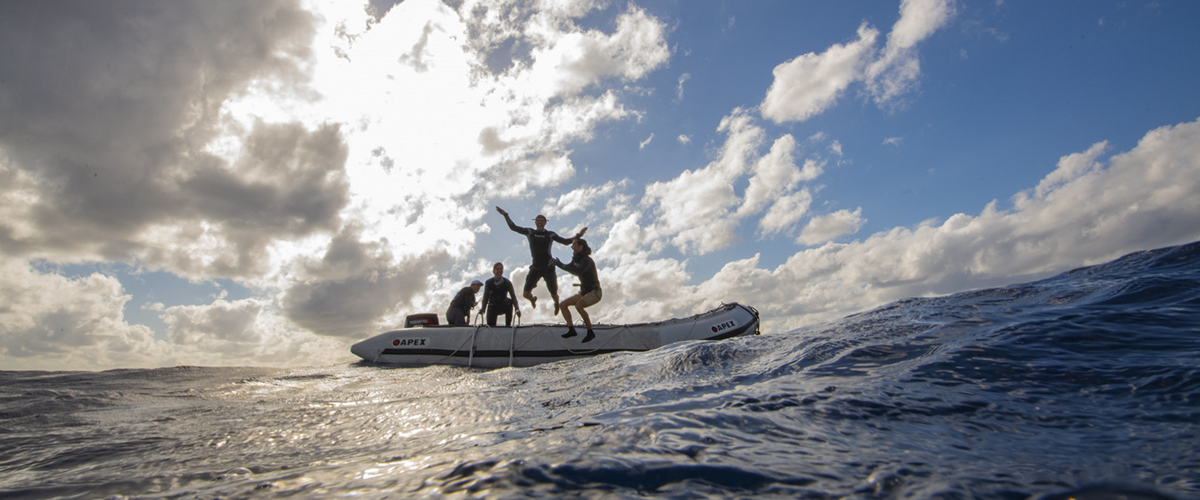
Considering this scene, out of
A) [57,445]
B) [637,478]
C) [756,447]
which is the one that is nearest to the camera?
[637,478]

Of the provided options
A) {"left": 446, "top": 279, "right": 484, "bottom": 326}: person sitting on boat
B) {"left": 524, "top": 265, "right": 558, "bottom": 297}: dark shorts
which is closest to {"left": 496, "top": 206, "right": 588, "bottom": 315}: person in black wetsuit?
{"left": 524, "top": 265, "right": 558, "bottom": 297}: dark shorts

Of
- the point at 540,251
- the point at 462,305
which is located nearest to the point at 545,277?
the point at 540,251

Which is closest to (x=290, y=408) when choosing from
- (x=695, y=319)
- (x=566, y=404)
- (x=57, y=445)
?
(x=57, y=445)

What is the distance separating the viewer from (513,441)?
7.55ft

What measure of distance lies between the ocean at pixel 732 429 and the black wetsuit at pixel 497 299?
6.10 metres

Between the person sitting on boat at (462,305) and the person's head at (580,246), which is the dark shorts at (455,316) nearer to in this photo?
the person sitting on boat at (462,305)

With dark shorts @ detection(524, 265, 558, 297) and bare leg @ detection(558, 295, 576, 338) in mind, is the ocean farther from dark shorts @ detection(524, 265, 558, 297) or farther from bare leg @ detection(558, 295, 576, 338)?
dark shorts @ detection(524, 265, 558, 297)

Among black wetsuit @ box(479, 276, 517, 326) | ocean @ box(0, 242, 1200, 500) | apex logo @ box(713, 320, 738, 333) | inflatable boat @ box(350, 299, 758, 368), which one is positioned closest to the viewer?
ocean @ box(0, 242, 1200, 500)

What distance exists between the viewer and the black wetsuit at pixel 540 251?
35.2ft

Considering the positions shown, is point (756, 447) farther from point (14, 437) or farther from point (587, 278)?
point (587, 278)

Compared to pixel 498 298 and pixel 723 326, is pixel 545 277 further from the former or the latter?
pixel 723 326

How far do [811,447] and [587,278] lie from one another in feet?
25.2

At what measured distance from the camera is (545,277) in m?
10.9

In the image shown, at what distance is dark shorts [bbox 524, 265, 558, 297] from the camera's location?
10.8 m
